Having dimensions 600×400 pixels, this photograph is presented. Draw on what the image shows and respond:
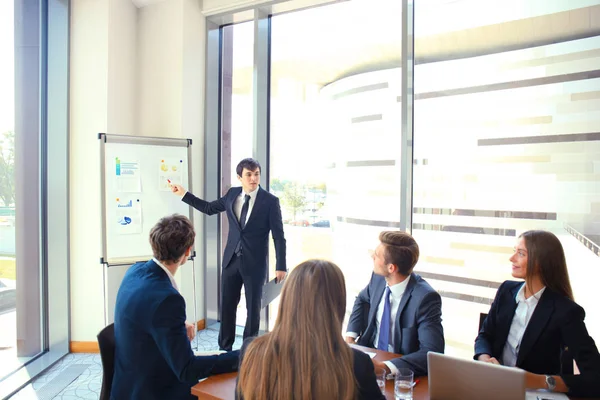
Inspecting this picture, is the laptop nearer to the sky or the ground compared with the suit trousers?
nearer to the sky

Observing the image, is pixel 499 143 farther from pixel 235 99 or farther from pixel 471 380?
pixel 235 99

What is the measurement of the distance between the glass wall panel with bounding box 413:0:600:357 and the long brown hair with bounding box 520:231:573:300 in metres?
1.08

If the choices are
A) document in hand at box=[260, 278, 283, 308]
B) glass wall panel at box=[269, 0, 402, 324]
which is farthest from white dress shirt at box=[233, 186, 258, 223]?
document in hand at box=[260, 278, 283, 308]

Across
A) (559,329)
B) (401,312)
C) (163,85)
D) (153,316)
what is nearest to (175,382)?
(153,316)

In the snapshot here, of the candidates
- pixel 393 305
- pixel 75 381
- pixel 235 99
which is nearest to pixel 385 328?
pixel 393 305

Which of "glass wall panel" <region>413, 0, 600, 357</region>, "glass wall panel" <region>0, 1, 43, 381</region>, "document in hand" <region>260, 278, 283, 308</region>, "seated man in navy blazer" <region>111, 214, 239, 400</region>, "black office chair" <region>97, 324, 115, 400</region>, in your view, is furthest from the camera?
"document in hand" <region>260, 278, 283, 308</region>

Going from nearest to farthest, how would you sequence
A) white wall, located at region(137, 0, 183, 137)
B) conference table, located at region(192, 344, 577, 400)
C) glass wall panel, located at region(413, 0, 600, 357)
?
1. conference table, located at region(192, 344, 577, 400)
2. glass wall panel, located at region(413, 0, 600, 357)
3. white wall, located at region(137, 0, 183, 137)

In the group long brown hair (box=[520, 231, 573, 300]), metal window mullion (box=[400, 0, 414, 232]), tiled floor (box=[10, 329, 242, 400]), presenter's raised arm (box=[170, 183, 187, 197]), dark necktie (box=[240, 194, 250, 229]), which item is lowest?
tiled floor (box=[10, 329, 242, 400])

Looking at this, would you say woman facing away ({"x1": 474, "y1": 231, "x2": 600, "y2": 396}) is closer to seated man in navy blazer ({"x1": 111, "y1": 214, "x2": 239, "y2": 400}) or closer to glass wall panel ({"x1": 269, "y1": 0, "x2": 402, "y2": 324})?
seated man in navy blazer ({"x1": 111, "y1": 214, "x2": 239, "y2": 400})

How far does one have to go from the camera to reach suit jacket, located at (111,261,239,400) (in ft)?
5.54

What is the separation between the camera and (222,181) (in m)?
4.75

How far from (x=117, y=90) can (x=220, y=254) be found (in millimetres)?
1972

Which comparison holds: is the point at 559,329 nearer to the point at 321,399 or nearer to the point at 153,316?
the point at 321,399

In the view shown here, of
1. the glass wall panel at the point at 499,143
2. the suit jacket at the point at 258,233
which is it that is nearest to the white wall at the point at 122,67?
the suit jacket at the point at 258,233
